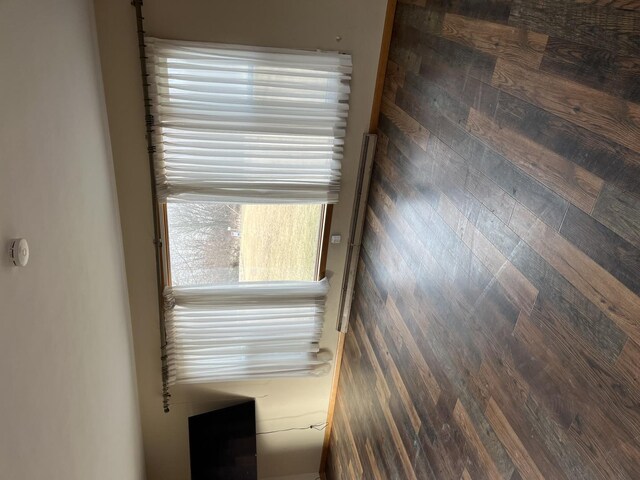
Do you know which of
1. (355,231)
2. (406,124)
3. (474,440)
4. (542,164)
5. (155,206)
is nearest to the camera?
(542,164)

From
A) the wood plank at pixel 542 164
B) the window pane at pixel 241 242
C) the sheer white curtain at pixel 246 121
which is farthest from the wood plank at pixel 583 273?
the window pane at pixel 241 242

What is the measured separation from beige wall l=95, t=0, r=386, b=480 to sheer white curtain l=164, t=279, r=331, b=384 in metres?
0.12

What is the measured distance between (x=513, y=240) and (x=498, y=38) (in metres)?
0.63

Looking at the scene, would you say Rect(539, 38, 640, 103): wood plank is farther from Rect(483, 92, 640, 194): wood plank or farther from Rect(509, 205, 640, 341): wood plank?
Rect(509, 205, 640, 341): wood plank

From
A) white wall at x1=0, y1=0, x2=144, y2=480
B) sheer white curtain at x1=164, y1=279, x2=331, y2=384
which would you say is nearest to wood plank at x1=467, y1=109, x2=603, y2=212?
white wall at x1=0, y1=0, x2=144, y2=480

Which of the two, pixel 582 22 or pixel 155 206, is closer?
pixel 582 22

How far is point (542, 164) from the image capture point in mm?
1303

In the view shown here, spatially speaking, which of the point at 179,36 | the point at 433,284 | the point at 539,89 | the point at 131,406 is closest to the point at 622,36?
the point at 539,89

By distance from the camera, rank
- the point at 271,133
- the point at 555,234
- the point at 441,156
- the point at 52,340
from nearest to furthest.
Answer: the point at 555,234
the point at 52,340
the point at 441,156
the point at 271,133

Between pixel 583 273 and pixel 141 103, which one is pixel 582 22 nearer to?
pixel 583 273

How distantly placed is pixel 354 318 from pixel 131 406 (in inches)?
57.1

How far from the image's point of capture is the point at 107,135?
229 centimetres

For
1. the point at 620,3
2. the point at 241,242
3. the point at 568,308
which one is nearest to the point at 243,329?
the point at 241,242

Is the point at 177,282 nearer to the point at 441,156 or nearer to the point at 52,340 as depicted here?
the point at 52,340
